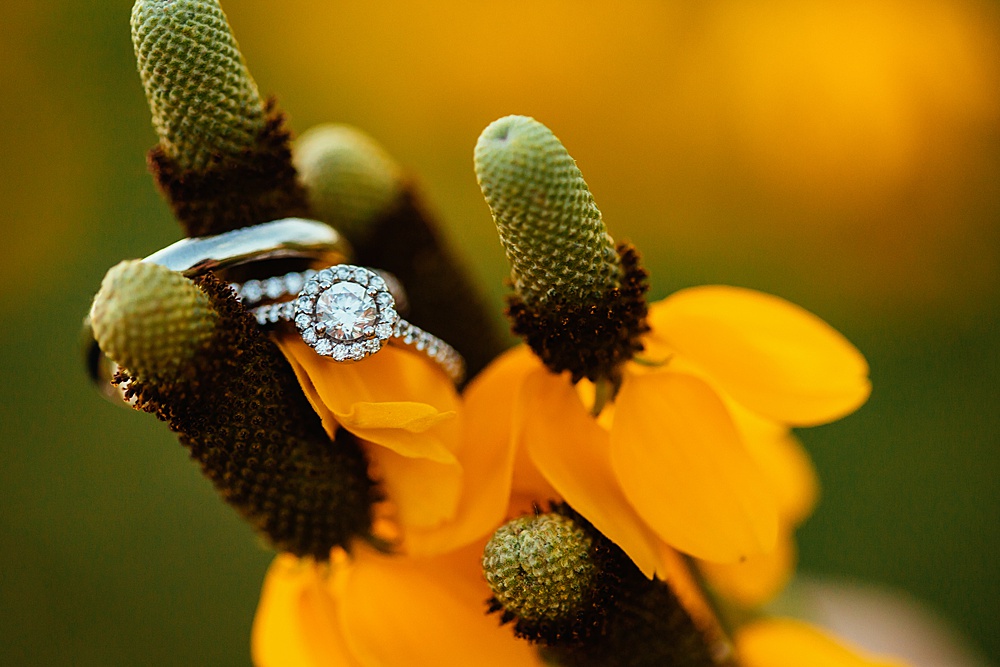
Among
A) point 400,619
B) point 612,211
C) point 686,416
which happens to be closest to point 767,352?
point 686,416

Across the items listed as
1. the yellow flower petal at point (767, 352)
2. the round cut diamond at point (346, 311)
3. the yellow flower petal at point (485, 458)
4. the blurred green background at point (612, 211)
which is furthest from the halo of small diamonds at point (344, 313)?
the blurred green background at point (612, 211)

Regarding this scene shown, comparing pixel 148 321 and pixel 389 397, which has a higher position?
pixel 148 321

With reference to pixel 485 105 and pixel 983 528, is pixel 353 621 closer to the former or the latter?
pixel 983 528

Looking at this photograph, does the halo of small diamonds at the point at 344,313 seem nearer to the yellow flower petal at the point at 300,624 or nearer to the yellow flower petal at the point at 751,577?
the yellow flower petal at the point at 300,624

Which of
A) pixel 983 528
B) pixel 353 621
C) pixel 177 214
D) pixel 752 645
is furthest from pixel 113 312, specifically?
pixel 983 528

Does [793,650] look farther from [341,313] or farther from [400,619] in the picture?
[341,313]

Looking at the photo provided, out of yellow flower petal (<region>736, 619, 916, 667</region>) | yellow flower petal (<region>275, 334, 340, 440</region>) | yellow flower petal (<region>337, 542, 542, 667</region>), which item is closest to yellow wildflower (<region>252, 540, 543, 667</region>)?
yellow flower petal (<region>337, 542, 542, 667</region>)
